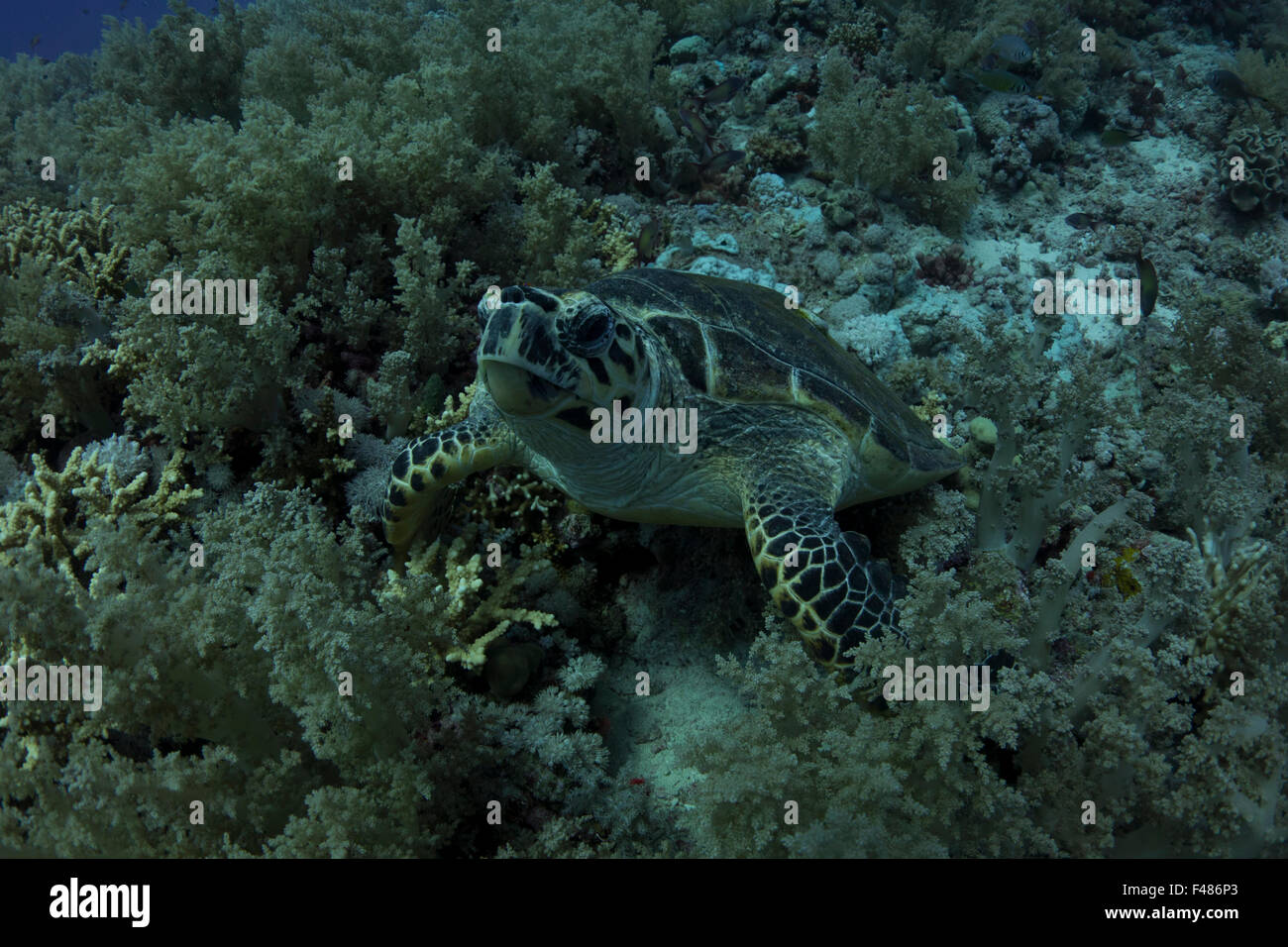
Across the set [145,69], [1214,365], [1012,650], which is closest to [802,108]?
[1214,365]

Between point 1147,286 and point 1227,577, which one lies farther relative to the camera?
point 1147,286

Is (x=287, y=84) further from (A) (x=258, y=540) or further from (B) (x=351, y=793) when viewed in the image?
(B) (x=351, y=793)

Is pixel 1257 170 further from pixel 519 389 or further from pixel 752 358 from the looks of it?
pixel 519 389

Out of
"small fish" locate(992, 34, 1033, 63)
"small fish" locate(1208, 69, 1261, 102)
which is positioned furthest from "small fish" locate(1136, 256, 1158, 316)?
"small fish" locate(1208, 69, 1261, 102)

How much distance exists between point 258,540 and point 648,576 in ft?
4.81

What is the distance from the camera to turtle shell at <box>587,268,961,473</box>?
2.37 metres

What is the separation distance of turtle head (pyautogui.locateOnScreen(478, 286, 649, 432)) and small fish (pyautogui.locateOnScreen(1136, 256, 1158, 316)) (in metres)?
3.74

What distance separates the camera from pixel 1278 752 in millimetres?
1749

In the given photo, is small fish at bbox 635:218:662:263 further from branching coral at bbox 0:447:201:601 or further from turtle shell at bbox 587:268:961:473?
branching coral at bbox 0:447:201:601

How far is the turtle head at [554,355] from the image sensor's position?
1740 millimetres

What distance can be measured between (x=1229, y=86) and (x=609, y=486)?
7.64 metres

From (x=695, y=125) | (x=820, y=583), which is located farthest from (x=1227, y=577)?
(x=695, y=125)

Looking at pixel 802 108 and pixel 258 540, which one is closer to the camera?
pixel 258 540

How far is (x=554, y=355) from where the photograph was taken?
5.93 ft
